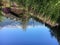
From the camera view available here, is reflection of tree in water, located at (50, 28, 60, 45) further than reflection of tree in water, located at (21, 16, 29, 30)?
No

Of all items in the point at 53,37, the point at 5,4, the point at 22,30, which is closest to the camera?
the point at 53,37

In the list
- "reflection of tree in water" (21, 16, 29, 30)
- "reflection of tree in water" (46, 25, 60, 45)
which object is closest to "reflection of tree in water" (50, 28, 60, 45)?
"reflection of tree in water" (46, 25, 60, 45)

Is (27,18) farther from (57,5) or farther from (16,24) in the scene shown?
(57,5)

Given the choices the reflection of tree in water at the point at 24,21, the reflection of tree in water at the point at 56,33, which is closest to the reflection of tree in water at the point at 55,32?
the reflection of tree in water at the point at 56,33

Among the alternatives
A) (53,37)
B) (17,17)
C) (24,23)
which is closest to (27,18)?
(24,23)

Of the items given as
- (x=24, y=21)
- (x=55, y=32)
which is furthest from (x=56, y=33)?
(x=24, y=21)

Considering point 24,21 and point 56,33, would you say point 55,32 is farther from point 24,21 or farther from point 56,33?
point 24,21

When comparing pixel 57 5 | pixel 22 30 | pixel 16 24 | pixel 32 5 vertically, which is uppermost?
pixel 16 24

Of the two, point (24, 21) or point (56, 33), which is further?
point (24, 21)

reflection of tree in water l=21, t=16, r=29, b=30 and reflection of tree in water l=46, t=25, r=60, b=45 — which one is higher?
reflection of tree in water l=21, t=16, r=29, b=30

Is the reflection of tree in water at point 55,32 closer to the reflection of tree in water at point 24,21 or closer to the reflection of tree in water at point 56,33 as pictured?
the reflection of tree in water at point 56,33

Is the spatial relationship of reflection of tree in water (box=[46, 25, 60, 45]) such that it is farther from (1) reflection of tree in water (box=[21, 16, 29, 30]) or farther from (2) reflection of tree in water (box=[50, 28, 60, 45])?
(1) reflection of tree in water (box=[21, 16, 29, 30])
